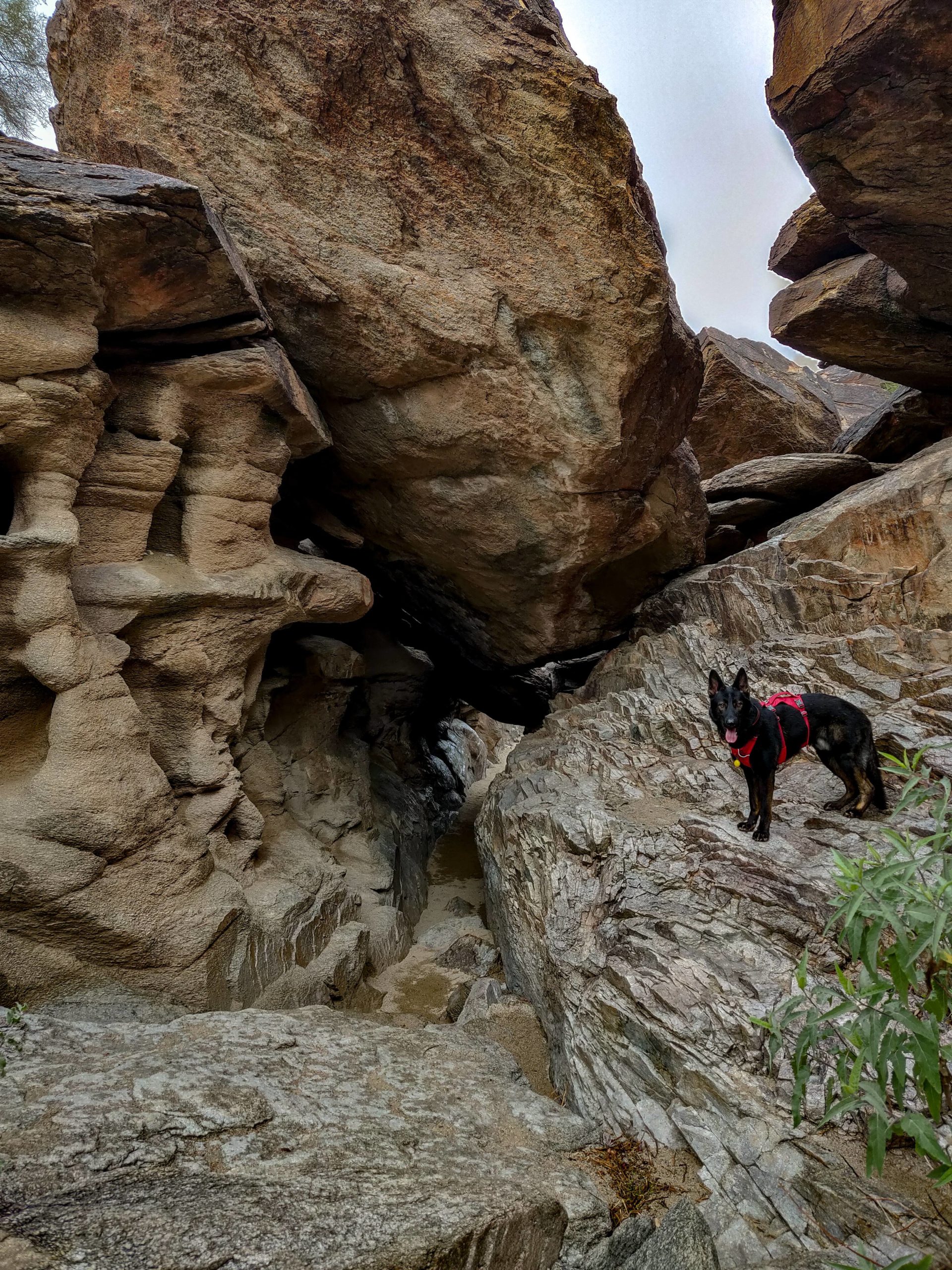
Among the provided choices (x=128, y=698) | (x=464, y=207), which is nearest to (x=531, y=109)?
(x=464, y=207)

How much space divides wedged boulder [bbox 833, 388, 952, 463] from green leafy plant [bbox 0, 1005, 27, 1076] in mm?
16965

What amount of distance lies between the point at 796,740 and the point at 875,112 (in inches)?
337

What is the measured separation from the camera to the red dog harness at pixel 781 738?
6137 mm

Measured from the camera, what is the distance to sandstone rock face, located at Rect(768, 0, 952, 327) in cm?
820

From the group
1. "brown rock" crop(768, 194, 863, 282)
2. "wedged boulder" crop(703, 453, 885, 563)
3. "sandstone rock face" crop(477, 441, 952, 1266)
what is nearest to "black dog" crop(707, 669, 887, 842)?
"sandstone rock face" crop(477, 441, 952, 1266)

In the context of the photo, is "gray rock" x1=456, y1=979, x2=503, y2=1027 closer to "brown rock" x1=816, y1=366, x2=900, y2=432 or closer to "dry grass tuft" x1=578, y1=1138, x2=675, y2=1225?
"dry grass tuft" x1=578, y1=1138, x2=675, y2=1225

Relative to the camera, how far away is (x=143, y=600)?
7.77 metres

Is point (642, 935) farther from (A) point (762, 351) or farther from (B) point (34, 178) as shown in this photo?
(A) point (762, 351)

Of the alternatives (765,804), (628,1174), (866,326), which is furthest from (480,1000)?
(866,326)

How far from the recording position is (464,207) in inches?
376

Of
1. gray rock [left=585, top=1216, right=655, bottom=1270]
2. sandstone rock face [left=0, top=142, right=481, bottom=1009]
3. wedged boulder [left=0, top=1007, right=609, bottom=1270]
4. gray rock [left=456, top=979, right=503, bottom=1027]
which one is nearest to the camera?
wedged boulder [left=0, top=1007, right=609, bottom=1270]

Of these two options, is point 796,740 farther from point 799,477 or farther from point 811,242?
point 811,242

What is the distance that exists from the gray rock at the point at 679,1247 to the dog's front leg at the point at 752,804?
345cm

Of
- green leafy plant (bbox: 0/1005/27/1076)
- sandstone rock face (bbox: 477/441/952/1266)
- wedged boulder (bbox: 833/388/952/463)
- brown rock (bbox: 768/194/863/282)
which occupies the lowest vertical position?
green leafy plant (bbox: 0/1005/27/1076)
